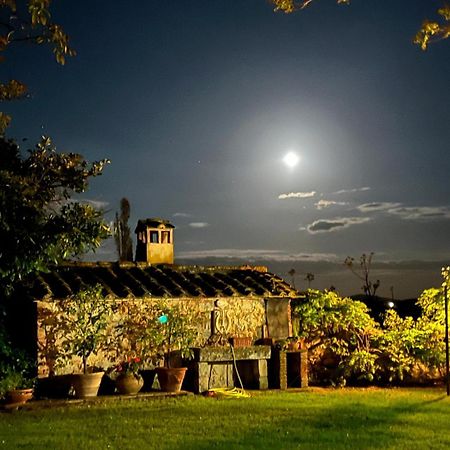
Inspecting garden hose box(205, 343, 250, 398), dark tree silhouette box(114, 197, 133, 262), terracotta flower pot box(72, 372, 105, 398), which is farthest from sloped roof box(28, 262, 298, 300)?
dark tree silhouette box(114, 197, 133, 262)

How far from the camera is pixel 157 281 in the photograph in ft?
60.7

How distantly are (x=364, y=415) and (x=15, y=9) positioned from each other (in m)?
9.49

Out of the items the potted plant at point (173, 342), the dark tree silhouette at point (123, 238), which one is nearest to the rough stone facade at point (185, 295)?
the potted plant at point (173, 342)

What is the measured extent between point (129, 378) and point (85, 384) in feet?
3.36

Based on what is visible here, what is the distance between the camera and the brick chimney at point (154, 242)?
21.0m

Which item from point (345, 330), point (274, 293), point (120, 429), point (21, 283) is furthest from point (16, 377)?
point (345, 330)

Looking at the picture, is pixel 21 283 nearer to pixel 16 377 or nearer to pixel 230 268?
pixel 16 377

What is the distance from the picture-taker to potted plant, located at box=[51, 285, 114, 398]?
1588 centimetres

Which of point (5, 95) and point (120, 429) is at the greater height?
point (5, 95)

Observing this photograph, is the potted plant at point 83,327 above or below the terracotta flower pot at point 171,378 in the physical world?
above

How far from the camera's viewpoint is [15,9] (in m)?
7.81

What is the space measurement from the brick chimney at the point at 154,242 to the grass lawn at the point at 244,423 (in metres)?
5.94

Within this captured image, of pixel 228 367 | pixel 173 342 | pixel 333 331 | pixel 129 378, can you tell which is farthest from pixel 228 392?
pixel 333 331

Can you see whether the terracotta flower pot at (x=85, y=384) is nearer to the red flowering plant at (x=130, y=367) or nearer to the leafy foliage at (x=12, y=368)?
the red flowering plant at (x=130, y=367)
